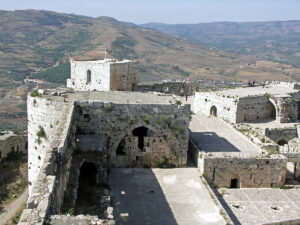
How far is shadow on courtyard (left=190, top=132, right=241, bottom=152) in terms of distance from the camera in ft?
65.4

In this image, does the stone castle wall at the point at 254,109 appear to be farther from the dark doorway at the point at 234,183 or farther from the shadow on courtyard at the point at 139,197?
the shadow on courtyard at the point at 139,197

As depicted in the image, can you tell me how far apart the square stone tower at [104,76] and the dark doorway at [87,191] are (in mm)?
7896

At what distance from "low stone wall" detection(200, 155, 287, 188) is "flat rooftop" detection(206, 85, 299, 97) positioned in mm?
9175

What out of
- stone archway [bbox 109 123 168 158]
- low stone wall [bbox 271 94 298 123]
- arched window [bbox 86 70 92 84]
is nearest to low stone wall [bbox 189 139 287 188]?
stone archway [bbox 109 123 168 158]

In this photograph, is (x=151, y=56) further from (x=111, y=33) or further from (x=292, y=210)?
(x=292, y=210)

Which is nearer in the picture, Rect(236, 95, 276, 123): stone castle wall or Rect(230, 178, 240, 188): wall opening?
Rect(230, 178, 240, 188): wall opening

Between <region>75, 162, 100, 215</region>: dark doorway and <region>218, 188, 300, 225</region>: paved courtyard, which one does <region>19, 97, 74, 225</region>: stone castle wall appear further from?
<region>218, 188, 300, 225</region>: paved courtyard

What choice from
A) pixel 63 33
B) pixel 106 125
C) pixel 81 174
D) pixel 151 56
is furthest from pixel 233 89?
pixel 63 33

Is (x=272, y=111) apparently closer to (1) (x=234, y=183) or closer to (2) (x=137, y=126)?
(1) (x=234, y=183)

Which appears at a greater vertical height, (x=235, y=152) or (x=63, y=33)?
(x=63, y=33)

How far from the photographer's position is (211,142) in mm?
21047

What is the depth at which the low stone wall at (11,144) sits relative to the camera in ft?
92.8

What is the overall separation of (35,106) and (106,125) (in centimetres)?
302

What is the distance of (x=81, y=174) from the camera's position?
671 inches
